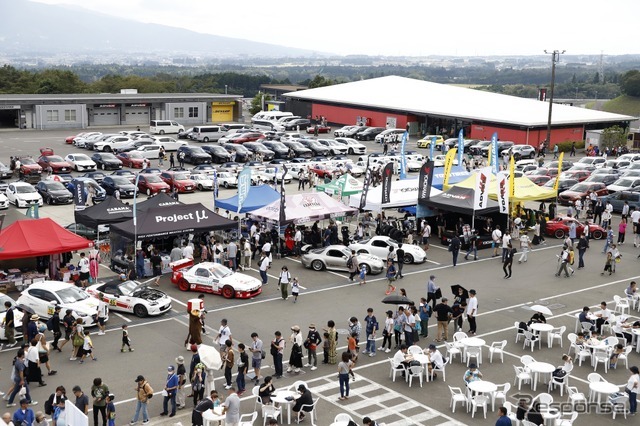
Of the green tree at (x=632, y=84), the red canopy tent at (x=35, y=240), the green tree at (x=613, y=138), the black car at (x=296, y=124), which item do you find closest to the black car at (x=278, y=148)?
the black car at (x=296, y=124)

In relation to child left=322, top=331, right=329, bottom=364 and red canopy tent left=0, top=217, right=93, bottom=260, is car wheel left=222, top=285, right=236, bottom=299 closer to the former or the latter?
red canopy tent left=0, top=217, right=93, bottom=260

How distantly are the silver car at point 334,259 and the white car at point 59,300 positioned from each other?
9396mm

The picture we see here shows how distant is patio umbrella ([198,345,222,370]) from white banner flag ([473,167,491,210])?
18.3 metres

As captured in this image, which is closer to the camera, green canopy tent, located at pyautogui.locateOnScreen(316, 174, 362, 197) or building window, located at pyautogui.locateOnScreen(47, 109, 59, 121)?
green canopy tent, located at pyautogui.locateOnScreen(316, 174, 362, 197)

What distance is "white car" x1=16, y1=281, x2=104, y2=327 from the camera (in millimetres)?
22422

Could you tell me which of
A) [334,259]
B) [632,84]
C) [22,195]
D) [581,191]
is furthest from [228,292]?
[632,84]

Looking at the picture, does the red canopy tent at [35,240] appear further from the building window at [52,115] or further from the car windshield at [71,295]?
the building window at [52,115]

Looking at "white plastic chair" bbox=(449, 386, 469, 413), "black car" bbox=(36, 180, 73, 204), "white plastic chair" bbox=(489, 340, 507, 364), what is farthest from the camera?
"black car" bbox=(36, 180, 73, 204)

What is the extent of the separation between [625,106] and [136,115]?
92692 mm

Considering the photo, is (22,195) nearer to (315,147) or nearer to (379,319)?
(379,319)

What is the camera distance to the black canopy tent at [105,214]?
2983 cm

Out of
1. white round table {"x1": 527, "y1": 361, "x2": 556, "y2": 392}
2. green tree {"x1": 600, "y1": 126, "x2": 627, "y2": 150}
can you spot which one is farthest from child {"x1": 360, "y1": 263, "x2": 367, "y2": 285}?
green tree {"x1": 600, "y1": 126, "x2": 627, "y2": 150}

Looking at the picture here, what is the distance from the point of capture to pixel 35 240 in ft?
85.4

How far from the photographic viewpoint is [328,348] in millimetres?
19750
